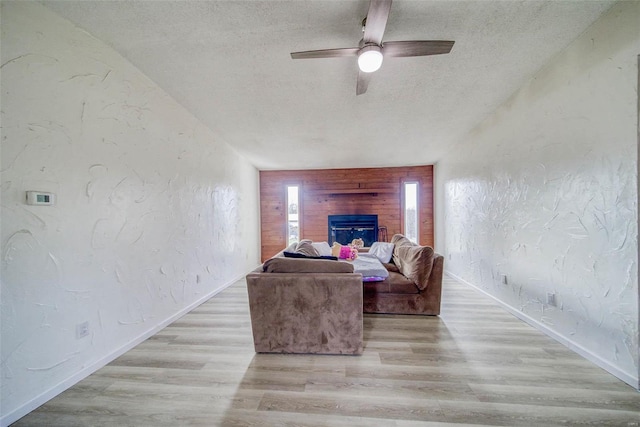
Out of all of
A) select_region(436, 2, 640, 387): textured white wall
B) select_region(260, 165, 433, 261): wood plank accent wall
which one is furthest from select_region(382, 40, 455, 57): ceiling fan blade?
select_region(260, 165, 433, 261): wood plank accent wall

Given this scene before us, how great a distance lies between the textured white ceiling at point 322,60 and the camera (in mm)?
1521

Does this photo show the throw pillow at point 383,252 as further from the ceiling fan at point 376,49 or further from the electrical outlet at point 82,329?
the electrical outlet at point 82,329

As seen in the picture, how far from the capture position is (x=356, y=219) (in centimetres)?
584

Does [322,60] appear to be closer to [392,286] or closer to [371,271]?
[371,271]

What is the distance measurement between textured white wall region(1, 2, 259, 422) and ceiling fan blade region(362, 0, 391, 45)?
6.85 feet

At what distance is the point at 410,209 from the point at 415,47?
4630 millimetres

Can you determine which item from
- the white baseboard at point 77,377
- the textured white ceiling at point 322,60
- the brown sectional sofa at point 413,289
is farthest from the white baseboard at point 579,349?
the white baseboard at point 77,377

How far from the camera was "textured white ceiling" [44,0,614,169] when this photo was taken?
4.99 feet

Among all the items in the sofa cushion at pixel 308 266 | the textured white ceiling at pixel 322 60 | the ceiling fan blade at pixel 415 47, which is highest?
the textured white ceiling at pixel 322 60

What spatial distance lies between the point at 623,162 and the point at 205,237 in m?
4.20

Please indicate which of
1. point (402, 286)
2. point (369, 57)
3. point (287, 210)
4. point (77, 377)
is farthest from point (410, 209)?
point (77, 377)

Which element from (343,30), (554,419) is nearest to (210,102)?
(343,30)

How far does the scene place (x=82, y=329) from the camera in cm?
169

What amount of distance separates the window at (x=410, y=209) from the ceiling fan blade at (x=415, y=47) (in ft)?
14.4
